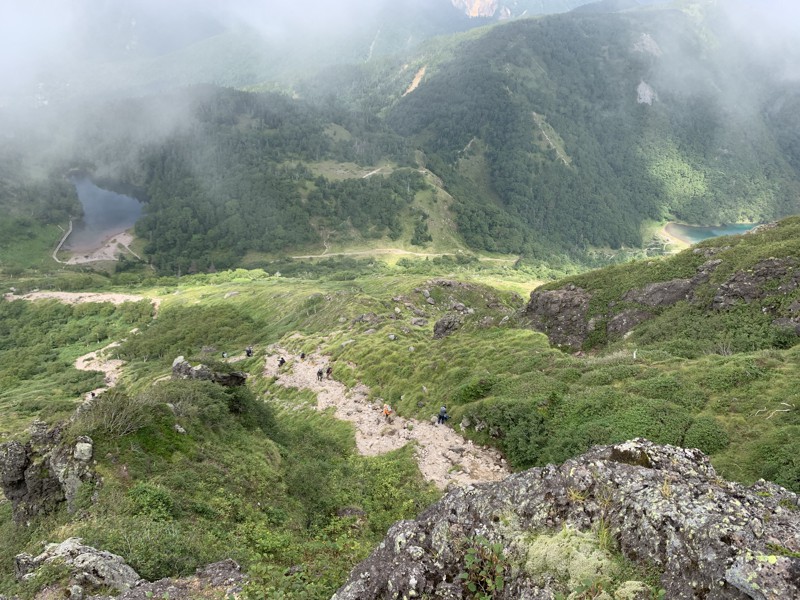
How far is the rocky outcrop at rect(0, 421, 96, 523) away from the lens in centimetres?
1702

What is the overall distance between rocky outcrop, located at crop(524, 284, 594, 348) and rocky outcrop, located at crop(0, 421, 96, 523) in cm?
3602

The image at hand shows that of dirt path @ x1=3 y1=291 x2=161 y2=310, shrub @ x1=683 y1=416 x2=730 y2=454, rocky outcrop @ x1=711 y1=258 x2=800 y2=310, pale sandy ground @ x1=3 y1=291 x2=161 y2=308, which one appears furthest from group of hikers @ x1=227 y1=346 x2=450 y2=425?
pale sandy ground @ x1=3 y1=291 x2=161 y2=308

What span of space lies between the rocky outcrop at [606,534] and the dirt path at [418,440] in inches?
527

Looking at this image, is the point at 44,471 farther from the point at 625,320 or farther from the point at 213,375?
the point at 625,320

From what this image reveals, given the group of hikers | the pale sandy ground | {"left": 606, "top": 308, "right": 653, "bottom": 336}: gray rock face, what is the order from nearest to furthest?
the group of hikers < {"left": 606, "top": 308, "right": 653, "bottom": 336}: gray rock face < the pale sandy ground

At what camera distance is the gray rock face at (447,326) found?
4859 cm

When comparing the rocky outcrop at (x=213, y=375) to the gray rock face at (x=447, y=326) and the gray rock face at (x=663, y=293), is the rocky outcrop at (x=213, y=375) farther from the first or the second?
the gray rock face at (x=663, y=293)

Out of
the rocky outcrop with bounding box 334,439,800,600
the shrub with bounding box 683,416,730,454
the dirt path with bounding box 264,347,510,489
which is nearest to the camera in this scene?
the rocky outcrop with bounding box 334,439,800,600

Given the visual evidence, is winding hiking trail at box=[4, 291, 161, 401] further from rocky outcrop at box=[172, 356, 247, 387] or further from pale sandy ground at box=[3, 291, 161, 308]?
rocky outcrop at box=[172, 356, 247, 387]

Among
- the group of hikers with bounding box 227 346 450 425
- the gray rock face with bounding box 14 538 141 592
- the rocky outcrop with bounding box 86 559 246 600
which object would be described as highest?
the gray rock face with bounding box 14 538 141 592

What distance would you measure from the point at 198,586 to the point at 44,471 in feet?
34.9

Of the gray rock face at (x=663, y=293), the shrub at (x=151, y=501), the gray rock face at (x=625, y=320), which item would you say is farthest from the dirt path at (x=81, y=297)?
the shrub at (x=151, y=501)

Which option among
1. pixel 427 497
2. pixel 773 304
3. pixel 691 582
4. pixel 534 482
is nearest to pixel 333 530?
pixel 427 497

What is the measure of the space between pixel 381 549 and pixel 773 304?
33.2 meters
